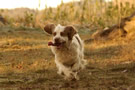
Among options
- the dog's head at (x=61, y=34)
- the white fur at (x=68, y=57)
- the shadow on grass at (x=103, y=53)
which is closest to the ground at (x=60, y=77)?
the shadow on grass at (x=103, y=53)

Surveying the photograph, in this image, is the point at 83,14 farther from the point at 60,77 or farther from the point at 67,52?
the point at 67,52

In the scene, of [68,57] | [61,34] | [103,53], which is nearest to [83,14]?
[103,53]

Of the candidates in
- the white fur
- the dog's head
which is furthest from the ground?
the dog's head

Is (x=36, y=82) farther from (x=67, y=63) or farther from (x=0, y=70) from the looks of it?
(x=0, y=70)

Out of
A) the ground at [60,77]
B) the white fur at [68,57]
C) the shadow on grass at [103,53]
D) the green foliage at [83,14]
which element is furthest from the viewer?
the green foliage at [83,14]

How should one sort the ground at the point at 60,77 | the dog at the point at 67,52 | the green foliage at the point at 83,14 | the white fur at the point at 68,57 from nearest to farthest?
the dog at the point at 67,52, the ground at the point at 60,77, the white fur at the point at 68,57, the green foliage at the point at 83,14

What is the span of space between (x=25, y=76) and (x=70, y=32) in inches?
69.7

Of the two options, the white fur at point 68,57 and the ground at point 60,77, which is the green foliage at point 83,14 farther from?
the white fur at point 68,57

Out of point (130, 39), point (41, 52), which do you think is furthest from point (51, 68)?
point (130, 39)

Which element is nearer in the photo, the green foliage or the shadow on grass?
the shadow on grass

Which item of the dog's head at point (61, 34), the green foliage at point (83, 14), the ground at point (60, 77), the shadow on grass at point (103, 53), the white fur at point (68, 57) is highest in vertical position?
the dog's head at point (61, 34)

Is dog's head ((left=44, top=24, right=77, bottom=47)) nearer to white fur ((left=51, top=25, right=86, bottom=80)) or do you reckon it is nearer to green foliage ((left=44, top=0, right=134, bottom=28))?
white fur ((left=51, top=25, right=86, bottom=80))

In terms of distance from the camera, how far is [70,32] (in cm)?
511

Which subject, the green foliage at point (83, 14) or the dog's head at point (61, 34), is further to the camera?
the green foliage at point (83, 14)
